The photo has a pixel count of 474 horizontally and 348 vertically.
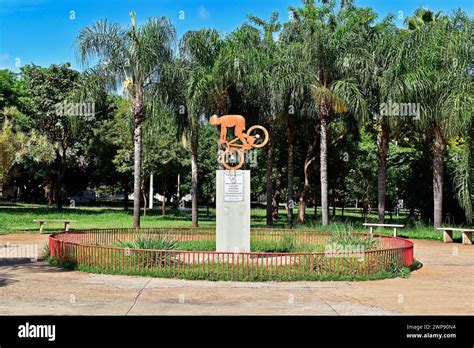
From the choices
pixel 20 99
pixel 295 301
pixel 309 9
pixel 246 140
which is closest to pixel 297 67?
pixel 309 9

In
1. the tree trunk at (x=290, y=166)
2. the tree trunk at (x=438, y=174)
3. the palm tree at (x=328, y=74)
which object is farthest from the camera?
the tree trunk at (x=290, y=166)

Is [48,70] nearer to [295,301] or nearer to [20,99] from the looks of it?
[20,99]

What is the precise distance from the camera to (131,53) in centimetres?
2520

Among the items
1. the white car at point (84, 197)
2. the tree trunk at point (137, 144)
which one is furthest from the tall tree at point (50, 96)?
the white car at point (84, 197)

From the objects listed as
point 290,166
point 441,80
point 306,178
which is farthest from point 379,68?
point 306,178

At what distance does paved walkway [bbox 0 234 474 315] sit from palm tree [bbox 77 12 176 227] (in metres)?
13.4

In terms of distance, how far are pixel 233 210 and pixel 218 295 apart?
16.4ft

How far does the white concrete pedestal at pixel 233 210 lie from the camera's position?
1539cm

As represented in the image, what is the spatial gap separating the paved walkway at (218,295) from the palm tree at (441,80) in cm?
1097

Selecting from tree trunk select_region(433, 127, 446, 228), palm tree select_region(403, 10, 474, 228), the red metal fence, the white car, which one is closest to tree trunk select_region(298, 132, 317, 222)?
tree trunk select_region(433, 127, 446, 228)

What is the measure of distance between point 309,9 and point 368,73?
7718 mm

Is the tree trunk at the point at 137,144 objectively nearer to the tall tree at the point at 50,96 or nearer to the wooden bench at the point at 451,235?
the tall tree at the point at 50,96

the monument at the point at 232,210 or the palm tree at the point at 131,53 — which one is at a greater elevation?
the palm tree at the point at 131,53

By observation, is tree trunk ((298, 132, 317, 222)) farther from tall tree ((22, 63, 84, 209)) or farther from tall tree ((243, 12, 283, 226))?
tall tree ((22, 63, 84, 209))
